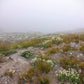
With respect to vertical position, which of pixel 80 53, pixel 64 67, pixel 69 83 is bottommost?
pixel 69 83

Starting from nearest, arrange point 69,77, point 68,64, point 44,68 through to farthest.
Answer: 1. point 69,77
2. point 44,68
3. point 68,64

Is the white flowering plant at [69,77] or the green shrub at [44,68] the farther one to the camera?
the green shrub at [44,68]

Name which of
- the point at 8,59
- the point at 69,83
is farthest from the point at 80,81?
the point at 8,59

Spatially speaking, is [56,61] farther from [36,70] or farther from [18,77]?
[18,77]

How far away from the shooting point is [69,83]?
401 cm

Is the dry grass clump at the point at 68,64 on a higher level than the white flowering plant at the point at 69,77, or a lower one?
higher

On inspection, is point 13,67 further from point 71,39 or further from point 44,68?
point 71,39

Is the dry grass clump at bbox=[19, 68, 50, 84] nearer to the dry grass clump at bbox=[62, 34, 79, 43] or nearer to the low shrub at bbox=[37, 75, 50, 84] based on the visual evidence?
the low shrub at bbox=[37, 75, 50, 84]

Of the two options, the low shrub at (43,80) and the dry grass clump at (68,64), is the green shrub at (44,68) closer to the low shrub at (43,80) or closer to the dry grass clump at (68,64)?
the low shrub at (43,80)

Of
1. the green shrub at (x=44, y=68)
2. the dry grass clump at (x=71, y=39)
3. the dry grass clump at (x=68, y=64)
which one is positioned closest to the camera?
the green shrub at (x=44, y=68)

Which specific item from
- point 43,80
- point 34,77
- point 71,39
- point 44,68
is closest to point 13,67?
point 34,77

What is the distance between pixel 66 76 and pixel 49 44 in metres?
3.99

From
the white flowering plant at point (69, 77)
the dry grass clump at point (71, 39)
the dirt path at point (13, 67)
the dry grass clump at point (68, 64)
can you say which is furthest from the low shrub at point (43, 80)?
the dry grass clump at point (71, 39)

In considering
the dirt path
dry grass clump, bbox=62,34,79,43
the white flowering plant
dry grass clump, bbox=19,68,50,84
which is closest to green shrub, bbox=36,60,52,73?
dry grass clump, bbox=19,68,50,84
